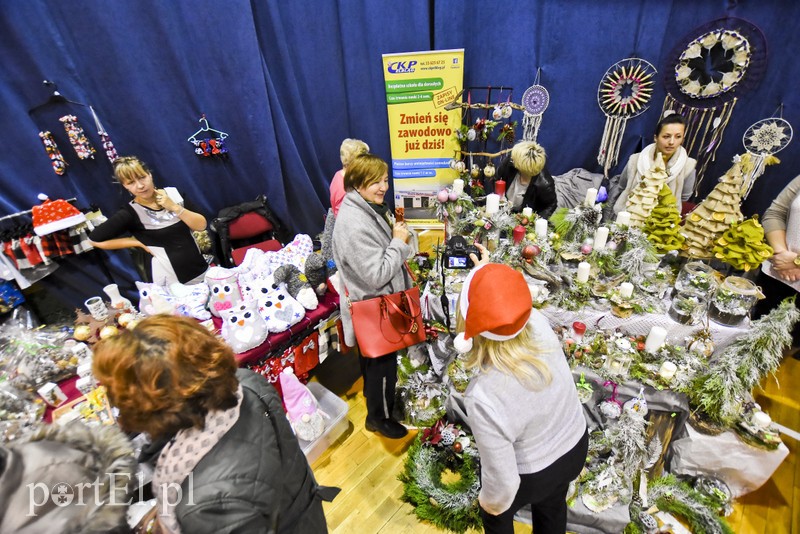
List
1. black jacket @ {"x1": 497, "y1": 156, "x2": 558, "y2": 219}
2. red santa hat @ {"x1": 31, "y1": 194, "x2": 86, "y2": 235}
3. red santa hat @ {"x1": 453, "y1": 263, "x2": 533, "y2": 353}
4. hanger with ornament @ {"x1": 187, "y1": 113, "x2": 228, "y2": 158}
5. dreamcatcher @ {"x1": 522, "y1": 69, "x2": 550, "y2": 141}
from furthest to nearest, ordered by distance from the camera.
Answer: dreamcatcher @ {"x1": 522, "y1": 69, "x2": 550, "y2": 141} → hanger with ornament @ {"x1": 187, "y1": 113, "x2": 228, "y2": 158} → black jacket @ {"x1": 497, "y1": 156, "x2": 558, "y2": 219} → red santa hat @ {"x1": 31, "y1": 194, "x2": 86, "y2": 235} → red santa hat @ {"x1": 453, "y1": 263, "x2": 533, "y2": 353}

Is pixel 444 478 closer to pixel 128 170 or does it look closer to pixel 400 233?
pixel 400 233

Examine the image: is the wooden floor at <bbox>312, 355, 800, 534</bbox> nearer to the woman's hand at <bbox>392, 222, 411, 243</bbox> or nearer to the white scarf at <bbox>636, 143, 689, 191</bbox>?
the woman's hand at <bbox>392, 222, 411, 243</bbox>

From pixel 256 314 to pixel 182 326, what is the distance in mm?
1190

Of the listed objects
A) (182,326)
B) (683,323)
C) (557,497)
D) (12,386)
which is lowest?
→ (557,497)

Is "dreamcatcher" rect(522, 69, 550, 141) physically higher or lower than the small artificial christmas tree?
higher

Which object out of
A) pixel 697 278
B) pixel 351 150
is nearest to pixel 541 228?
pixel 697 278

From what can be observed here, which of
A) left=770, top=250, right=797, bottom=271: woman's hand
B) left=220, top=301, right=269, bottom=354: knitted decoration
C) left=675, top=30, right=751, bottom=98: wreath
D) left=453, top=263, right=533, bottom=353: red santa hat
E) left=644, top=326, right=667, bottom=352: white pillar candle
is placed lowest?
left=644, top=326, right=667, bottom=352: white pillar candle

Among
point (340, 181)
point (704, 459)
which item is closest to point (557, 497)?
point (704, 459)

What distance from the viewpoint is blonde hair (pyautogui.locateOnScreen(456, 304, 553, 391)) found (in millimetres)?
1174

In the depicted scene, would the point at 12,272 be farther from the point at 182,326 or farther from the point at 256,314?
the point at 182,326

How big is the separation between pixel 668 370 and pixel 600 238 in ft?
2.74

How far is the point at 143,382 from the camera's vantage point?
937 millimetres

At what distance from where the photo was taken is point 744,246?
201cm

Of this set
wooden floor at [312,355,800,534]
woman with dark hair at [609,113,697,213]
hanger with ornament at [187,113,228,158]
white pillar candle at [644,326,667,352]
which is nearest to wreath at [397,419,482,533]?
wooden floor at [312,355,800,534]
